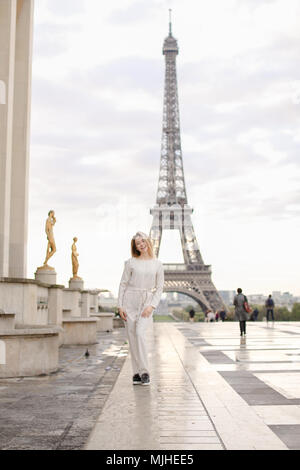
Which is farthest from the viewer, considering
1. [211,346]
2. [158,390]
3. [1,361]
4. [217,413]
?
[211,346]

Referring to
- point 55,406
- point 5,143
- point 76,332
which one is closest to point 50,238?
point 76,332

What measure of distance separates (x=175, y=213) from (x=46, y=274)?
2445 inches

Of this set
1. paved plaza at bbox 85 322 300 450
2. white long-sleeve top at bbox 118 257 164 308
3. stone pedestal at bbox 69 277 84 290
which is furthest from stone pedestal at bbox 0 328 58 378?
stone pedestal at bbox 69 277 84 290

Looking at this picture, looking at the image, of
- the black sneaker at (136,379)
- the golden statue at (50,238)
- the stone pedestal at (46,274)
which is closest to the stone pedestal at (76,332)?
the stone pedestal at (46,274)

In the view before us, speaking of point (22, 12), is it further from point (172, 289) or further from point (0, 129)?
point (172, 289)

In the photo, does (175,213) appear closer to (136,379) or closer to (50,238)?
(50,238)

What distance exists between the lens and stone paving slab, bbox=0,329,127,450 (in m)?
4.65

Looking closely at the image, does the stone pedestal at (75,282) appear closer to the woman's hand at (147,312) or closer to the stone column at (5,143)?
the stone column at (5,143)

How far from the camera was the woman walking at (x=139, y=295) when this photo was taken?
301 inches

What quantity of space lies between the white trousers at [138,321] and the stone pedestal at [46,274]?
9.40 metres

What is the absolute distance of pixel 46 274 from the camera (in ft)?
55.2

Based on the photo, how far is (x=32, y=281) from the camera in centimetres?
1256
